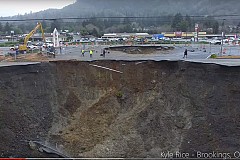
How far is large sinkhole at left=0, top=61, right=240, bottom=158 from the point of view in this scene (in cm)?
2017

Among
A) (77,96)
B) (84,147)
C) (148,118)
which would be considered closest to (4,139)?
(84,147)

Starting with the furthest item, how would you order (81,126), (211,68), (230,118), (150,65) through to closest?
(150,65) → (211,68) → (81,126) → (230,118)

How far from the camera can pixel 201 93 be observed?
24234 mm

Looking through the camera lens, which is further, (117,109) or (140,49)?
(140,49)

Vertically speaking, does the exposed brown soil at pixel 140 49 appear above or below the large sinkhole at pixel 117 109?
above

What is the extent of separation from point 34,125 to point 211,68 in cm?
1504

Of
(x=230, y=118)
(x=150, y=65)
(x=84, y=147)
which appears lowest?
(x=84, y=147)

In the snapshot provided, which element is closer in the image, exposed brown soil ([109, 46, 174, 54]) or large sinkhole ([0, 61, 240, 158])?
large sinkhole ([0, 61, 240, 158])

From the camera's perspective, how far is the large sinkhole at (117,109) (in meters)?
20.2

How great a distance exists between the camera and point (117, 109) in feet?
81.6

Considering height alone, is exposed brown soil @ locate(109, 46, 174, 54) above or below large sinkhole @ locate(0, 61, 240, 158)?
above

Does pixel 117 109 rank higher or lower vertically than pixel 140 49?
lower

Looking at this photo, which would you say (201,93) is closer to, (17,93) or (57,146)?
(57,146)

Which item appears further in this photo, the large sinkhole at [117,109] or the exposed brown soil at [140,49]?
the exposed brown soil at [140,49]
